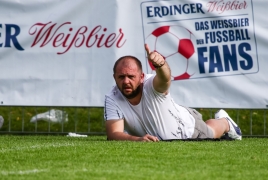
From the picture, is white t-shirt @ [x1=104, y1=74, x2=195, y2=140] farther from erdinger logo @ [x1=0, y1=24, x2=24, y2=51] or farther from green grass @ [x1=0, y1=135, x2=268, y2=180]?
erdinger logo @ [x1=0, y1=24, x2=24, y2=51]

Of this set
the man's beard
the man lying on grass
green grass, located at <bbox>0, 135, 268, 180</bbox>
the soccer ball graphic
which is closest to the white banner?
the soccer ball graphic

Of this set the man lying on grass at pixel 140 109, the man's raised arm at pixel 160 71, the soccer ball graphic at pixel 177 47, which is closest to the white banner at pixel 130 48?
the soccer ball graphic at pixel 177 47

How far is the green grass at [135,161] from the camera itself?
242 inches

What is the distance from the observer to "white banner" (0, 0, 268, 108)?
39.7 feet

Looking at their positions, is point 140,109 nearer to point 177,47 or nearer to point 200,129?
point 200,129

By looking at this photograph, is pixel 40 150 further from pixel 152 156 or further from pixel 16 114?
pixel 16 114

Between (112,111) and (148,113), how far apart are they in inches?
16.8

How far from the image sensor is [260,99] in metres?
12.0

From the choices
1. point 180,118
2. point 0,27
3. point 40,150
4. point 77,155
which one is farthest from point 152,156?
point 0,27

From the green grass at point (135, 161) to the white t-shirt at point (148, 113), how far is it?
0.55 meters

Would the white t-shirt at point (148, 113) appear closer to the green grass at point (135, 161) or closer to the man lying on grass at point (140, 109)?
the man lying on grass at point (140, 109)

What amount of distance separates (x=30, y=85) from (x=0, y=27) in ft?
3.33

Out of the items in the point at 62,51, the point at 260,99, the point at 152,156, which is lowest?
the point at 152,156

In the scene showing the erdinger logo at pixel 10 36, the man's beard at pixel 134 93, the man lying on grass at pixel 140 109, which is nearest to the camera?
the man lying on grass at pixel 140 109
